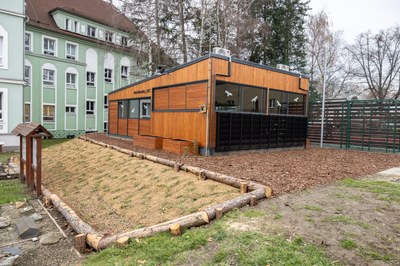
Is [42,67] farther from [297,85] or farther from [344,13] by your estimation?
[344,13]

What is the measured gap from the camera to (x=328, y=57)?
26.9 meters

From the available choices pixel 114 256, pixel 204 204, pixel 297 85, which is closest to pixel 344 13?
pixel 297 85

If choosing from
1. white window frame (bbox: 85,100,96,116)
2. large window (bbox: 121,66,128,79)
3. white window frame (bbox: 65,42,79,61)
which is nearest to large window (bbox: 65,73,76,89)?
white window frame (bbox: 65,42,79,61)

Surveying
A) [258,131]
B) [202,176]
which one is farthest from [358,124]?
[202,176]

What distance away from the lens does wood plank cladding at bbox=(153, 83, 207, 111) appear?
9656 millimetres

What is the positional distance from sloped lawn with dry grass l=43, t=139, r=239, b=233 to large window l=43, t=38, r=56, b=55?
15.7 meters

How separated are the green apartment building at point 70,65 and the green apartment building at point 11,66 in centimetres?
560

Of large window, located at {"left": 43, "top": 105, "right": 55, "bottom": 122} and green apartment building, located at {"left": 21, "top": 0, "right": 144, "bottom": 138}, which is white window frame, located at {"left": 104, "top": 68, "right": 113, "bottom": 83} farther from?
large window, located at {"left": 43, "top": 105, "right": 55, "bottom": 122}

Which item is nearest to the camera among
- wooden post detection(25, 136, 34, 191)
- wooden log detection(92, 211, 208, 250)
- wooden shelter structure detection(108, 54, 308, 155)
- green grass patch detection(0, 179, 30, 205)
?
wooden log detection(92, 211, 208, 250)

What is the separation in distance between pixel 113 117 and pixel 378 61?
26027 millimetres

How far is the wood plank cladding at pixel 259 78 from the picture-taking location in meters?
9.53

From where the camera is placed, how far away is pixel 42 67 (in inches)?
845

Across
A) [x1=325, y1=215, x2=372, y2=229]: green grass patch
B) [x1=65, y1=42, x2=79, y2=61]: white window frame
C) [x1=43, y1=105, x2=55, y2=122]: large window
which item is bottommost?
[x1=325, y1=215, x2=372, y2=229]: green grass patch

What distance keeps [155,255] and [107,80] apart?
972 inches
